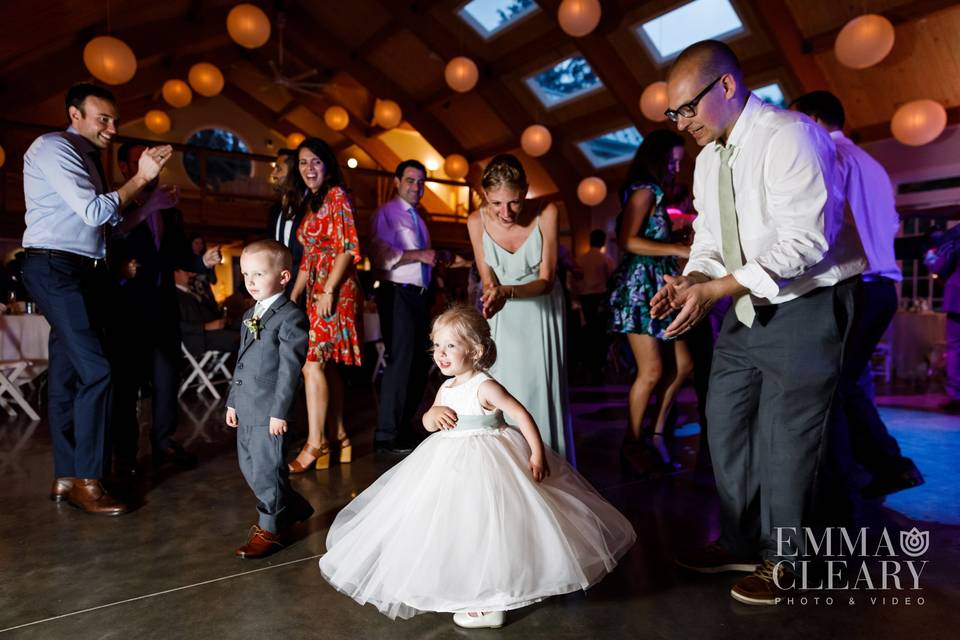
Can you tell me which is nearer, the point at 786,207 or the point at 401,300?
the point at 786,207

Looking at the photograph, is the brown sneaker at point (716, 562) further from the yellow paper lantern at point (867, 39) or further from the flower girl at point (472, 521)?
the yellow paper lantern at point (867, 39)

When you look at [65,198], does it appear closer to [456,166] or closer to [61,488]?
[61,488]

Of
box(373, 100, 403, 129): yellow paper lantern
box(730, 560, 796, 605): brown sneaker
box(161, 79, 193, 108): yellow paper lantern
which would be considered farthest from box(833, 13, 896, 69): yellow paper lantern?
box(161, 79, 193, 108): yellow paper lantern

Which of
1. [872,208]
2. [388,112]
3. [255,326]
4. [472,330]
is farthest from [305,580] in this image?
[388,112]

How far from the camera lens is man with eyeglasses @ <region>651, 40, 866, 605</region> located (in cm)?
164

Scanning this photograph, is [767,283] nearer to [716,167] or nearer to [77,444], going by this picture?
[716,167]

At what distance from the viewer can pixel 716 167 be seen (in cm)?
195

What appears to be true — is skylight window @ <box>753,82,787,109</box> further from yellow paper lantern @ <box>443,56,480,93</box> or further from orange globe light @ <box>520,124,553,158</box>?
yellow paper lantern @ <box>443,56,480,93</box>

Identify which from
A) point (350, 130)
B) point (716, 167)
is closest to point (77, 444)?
point (716, 167)

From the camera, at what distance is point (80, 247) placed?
255 cm

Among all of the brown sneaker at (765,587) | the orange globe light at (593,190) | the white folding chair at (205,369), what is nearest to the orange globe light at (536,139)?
the orange globe light at (593,190)

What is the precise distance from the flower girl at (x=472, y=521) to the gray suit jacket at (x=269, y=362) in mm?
476

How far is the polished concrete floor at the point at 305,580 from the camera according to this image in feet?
5.42

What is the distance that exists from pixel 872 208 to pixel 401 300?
7.52 ft
